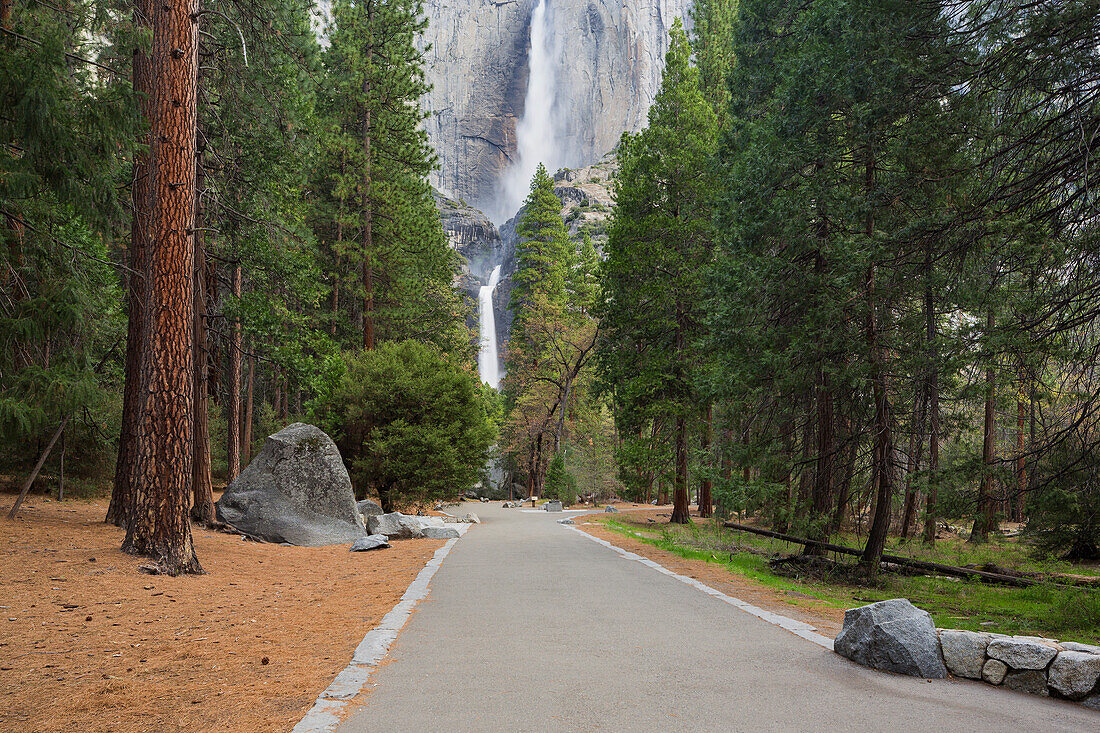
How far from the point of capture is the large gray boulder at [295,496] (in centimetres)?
1172

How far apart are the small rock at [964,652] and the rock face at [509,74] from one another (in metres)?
123

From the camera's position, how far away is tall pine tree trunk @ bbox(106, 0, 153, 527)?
943cm

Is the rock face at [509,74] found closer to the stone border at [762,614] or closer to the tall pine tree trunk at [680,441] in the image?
the tall pine tree trunk at [680,441]

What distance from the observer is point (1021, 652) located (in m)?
4.04

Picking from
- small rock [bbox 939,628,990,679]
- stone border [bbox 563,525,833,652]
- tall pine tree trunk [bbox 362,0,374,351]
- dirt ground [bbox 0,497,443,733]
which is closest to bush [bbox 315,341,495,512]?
tall pine tree trunk [bbox 362,0,374,351]

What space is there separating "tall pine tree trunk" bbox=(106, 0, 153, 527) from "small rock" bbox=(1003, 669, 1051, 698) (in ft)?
34.9

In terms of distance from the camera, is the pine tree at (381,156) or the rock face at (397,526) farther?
the pine tree at (381,156)

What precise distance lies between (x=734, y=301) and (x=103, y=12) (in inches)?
474

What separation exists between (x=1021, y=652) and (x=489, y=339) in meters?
54.8

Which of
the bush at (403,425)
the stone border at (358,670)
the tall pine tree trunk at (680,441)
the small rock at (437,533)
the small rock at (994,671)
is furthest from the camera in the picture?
the tall pine tree trunk at (680,441)

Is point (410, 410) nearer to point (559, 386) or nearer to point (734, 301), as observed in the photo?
point (734, 301)

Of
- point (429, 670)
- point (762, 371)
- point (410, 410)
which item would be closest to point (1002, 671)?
point (429, 670)

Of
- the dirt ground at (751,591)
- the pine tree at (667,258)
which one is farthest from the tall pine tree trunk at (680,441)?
the dirt ground at (751,591)

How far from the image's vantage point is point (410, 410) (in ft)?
58.6
